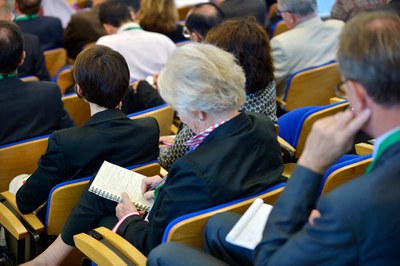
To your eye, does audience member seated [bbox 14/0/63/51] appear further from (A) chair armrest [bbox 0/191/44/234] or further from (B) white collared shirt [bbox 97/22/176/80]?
(A) chair armrest [bbox 0/191/44/234]

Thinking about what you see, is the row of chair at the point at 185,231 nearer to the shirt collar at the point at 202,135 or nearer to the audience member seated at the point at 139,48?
the shirt collar at the point at 202,135

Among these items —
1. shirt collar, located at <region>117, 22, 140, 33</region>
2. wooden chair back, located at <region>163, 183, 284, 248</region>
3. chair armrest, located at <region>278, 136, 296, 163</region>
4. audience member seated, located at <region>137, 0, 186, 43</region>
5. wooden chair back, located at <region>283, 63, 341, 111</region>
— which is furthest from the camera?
audience member seated, located at <region>137, 0, 186, 43</region>

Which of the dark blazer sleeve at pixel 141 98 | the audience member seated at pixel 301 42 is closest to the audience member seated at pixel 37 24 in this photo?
the dark blazer sleeve at pixel 141 98

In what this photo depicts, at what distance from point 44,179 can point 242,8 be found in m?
2.84

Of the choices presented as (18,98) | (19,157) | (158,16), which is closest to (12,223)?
(19,157)

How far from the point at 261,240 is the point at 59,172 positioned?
4.28 feet

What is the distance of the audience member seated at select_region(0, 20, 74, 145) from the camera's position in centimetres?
335

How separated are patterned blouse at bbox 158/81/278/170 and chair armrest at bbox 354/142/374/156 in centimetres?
48

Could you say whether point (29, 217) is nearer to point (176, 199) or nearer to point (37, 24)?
point (176, 199)

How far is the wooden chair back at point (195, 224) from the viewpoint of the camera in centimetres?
214

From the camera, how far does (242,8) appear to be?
17.1 feet

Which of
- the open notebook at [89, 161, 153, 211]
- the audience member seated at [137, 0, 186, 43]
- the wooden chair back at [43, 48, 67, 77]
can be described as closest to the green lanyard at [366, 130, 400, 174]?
the open notebook at [89, 161, 153, 211]

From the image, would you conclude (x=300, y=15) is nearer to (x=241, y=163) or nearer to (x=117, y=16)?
(x=117, y=16)

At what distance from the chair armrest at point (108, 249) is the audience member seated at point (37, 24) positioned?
3.50 m
